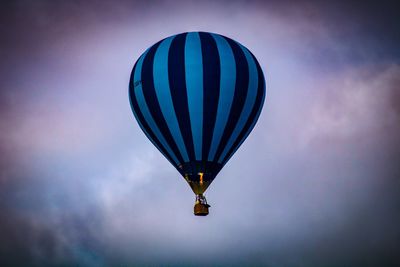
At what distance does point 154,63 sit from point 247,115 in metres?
4.78

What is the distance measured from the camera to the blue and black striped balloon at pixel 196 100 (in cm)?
3569

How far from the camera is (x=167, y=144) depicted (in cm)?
3638

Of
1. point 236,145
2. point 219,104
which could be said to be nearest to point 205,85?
point 219,104

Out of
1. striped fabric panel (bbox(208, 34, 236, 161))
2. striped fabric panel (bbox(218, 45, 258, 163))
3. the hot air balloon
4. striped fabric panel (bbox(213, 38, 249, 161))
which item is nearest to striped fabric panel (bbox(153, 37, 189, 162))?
the hot air balloon

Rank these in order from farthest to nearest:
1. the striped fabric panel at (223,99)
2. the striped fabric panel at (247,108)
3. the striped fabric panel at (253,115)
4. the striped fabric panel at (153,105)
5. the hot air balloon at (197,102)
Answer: the striped fabric panel at (253,115) < the striped fabric panel at (247,108) < the striped fabric panel at (153,105) < the striped fabric panel at (223,99) < the hot air balloon at (197,102)

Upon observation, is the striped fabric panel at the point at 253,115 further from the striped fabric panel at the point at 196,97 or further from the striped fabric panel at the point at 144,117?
the striped fabric panel at the point at 144,117

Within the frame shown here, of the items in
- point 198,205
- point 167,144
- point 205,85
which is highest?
point 205,85

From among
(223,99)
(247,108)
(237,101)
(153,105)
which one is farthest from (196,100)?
(247,108)

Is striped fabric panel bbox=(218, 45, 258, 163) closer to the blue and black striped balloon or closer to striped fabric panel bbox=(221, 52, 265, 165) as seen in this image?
the blue and black striped balloon

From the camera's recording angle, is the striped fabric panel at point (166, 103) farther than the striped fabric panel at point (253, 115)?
No

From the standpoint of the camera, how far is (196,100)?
3569 centimetres

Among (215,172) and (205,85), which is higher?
(205,85)

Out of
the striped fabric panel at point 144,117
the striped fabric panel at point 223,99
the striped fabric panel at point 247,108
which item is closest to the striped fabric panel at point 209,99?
the striped fabric panel at point 223,99

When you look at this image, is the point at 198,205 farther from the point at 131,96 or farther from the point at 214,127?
the point at 131,96
